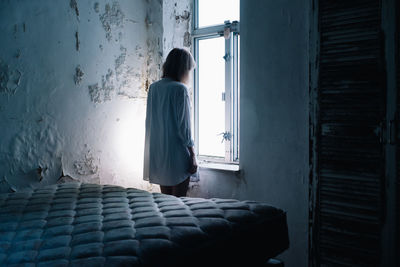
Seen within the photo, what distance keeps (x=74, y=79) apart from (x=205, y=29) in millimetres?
1438

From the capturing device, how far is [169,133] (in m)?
2.57

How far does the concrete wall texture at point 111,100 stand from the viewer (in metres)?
2.46

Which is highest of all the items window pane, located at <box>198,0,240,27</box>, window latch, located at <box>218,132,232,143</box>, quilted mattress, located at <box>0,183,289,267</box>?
window pane, located at <box>198,0,240,27</box>

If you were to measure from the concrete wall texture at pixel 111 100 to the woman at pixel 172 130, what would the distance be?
566 millimetres

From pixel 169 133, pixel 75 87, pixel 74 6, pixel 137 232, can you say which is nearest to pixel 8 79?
pixel 75 87

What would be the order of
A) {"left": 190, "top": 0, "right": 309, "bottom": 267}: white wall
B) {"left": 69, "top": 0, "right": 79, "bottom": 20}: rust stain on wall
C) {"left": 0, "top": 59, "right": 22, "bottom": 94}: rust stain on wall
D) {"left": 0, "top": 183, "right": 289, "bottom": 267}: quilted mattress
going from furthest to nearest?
1. {"left": 69, "top": 0, "right": 79, "bottom": 20}: rust stain on wall
2. {"left": 190, "top": 0, "right": 309, "bottom": 267}: white wall
3. {"left": 0, "top": 59, "right": 22, "bottom": 94}: rust stain on wall
4. {"left": 0, "top": 183, "right": 289, "bottom": 267}: quilted mattress

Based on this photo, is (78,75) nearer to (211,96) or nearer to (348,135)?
(211,96)

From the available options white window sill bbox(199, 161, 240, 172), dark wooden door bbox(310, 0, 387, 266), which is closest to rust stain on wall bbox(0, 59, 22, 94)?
white window sill bbox(199, 161, 240, 172)

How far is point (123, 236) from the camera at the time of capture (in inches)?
52.2

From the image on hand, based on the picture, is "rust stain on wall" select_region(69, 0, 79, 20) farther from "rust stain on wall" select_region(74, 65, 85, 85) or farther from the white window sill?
the white window sill

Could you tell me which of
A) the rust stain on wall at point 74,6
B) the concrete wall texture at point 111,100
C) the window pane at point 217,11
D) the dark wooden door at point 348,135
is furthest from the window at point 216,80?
the rust stain on wall at point 74,6

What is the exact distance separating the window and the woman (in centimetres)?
80

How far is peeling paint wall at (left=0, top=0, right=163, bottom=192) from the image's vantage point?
242cm

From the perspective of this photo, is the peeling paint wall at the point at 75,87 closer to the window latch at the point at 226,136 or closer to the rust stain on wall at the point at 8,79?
the rust stain on wall at the point at 8,79
